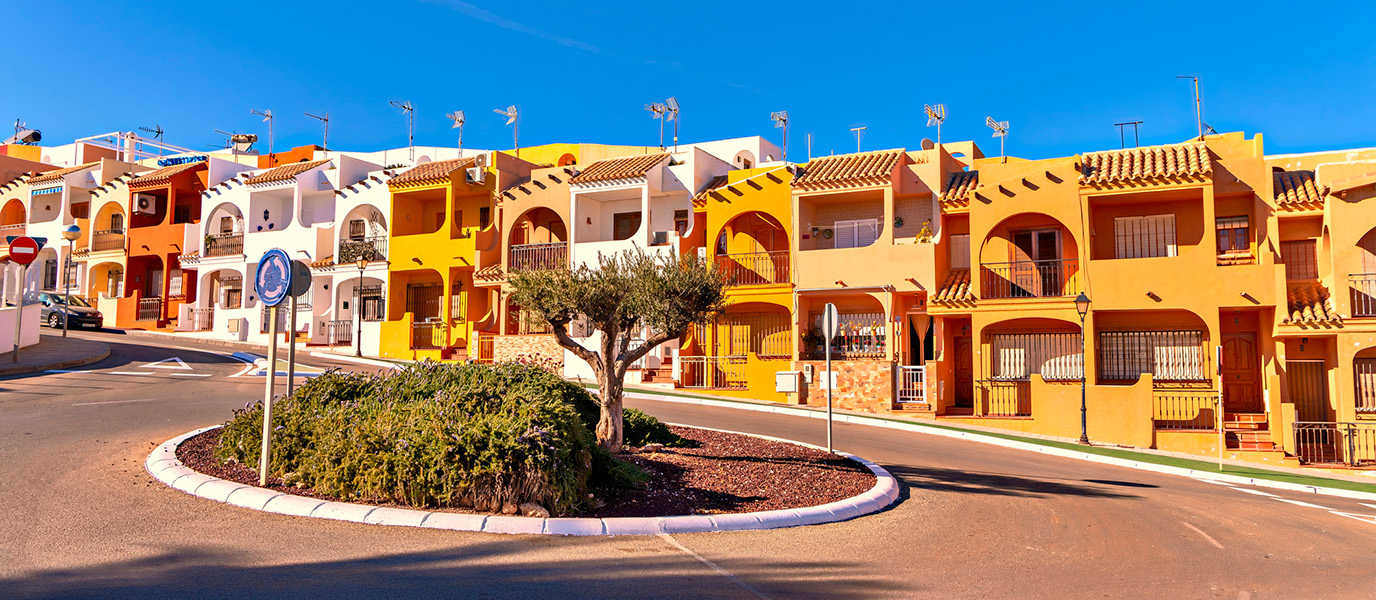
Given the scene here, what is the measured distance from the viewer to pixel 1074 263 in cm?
2562

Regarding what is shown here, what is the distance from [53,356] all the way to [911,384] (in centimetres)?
2199

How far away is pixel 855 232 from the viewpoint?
29406 millimetres

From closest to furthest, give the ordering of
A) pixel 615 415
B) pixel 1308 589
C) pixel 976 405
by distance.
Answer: pixel 1308 589
pixel 615 415
pixel 976 405

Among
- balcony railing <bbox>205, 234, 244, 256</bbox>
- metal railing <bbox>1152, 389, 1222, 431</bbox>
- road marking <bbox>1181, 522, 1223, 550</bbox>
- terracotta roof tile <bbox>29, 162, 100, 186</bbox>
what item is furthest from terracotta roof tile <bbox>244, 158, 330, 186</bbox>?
road marking <bbox>1181, 522, 1223, 550</bbox>

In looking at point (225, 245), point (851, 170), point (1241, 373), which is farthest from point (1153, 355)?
point (225, 245)

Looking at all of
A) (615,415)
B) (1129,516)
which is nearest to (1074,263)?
(1129,516)

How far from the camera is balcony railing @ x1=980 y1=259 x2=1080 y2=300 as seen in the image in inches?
1013

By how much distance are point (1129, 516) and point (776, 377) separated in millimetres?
15652

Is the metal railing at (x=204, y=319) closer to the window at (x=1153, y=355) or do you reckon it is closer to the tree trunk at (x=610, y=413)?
the tree trunk at (x=610, y=413)

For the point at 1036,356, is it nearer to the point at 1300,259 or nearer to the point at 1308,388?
the point at 1308,388

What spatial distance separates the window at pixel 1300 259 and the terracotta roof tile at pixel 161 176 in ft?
148

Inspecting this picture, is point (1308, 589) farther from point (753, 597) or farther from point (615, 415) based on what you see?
point (615, 415)

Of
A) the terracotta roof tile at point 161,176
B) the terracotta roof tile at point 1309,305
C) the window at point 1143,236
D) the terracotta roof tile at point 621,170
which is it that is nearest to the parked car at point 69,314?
the terracotta roof tile at point 161,176

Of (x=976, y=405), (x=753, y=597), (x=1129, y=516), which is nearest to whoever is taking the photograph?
(x=753, y=597)
